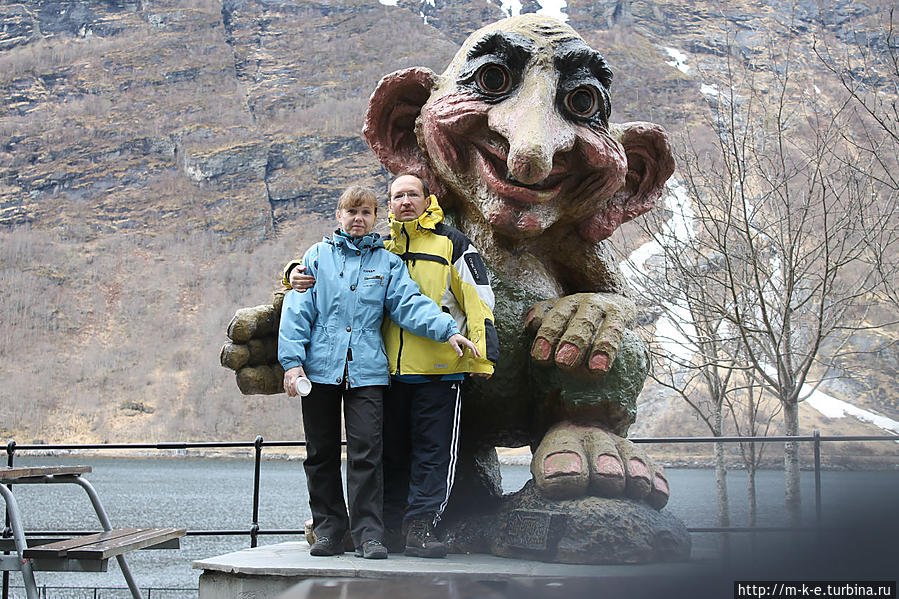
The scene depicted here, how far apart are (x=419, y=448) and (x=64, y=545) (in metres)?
1.57

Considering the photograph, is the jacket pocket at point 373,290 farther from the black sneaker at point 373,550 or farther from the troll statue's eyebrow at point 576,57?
Result: the troll statue's eyebrow at point 576,57

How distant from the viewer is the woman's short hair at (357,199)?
290cm

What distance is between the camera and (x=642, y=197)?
3.45 m

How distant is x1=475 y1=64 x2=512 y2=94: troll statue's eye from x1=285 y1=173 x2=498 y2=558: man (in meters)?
0.41

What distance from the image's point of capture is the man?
2.75m

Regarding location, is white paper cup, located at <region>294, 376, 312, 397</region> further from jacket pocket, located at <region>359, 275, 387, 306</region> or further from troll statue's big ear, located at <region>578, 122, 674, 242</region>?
troll statue's big ear, located at <region>578, 122, 674, 242</region>

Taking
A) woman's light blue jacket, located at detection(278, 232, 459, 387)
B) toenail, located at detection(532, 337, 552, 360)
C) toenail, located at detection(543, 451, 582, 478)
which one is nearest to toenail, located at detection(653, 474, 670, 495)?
toenail, located at detection(543, 451, 582, 478)

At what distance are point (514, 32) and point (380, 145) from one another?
663mm

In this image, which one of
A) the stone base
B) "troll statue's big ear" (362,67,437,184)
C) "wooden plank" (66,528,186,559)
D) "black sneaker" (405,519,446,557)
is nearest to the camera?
the stone base

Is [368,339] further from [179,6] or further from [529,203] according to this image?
[179,6]

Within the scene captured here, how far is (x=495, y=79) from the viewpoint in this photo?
303 cm

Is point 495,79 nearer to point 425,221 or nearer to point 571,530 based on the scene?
point 425,221

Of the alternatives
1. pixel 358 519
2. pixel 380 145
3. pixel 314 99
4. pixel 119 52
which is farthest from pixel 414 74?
pixel 119 52

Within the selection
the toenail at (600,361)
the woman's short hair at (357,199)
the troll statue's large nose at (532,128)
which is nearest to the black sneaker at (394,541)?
the toenail at (600,361)
